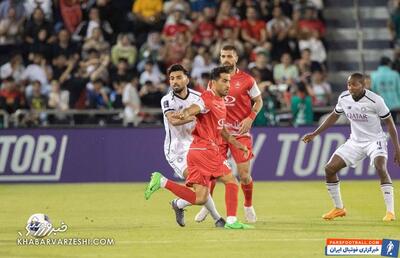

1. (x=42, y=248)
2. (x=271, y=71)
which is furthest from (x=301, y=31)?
(x=42, y=248)

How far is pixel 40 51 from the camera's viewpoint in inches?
1018

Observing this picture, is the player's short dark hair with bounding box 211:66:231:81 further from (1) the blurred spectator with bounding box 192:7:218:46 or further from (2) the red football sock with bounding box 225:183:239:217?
(1) the blurred spectator with bounding box 192:7:218:46

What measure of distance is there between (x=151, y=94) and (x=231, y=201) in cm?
1110

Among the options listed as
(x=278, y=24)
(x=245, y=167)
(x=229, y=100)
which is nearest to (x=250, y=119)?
(x=229, y=100)

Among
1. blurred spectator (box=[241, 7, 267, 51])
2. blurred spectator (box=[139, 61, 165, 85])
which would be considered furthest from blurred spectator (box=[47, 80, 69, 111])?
blurred spectator (box=[241, 7, 267, 51])

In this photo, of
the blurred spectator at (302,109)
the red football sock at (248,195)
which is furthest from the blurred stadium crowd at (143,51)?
the red football sock at (248,195)

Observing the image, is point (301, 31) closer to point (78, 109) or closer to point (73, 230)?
point (78, 109)

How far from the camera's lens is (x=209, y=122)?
14.0 m

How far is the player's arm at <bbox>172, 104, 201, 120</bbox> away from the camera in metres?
13.6

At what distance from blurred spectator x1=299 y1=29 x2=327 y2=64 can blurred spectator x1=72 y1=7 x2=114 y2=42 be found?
426 cm

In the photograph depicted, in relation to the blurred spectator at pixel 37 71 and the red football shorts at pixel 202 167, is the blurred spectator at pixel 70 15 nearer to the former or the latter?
the blurred spectator at pixel 37 71

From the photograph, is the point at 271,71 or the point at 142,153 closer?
the point at 142,153

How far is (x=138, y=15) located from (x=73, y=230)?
43.3 ft

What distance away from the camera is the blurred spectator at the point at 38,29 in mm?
26094
